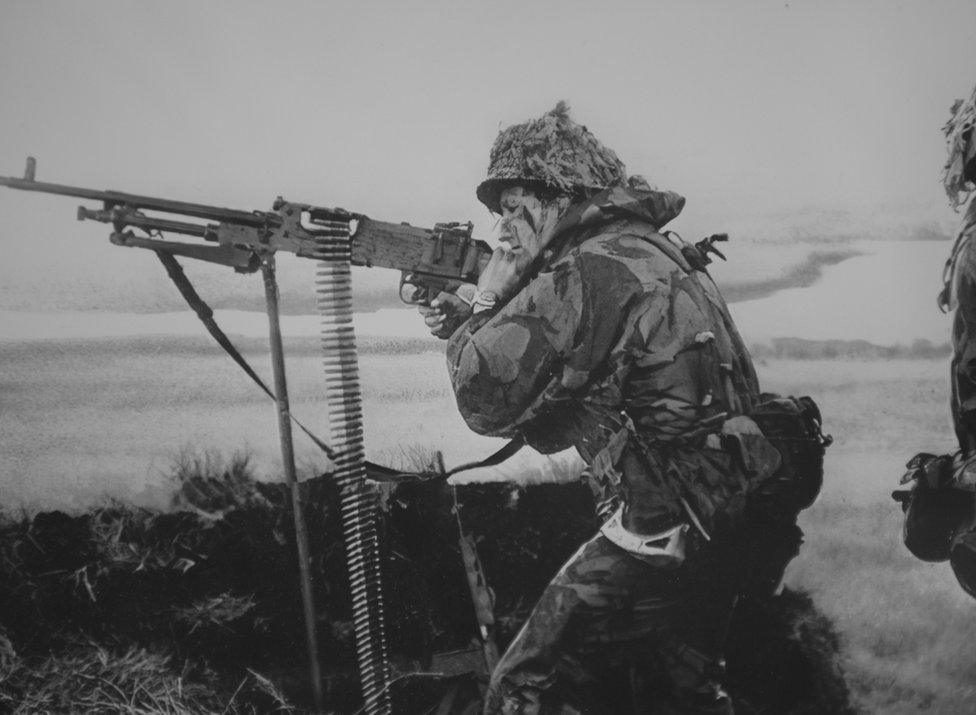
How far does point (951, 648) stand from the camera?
3012 millimetres

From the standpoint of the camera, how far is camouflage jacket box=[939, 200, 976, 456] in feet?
9.36

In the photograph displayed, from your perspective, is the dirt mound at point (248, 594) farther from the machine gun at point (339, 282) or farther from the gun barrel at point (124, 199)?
the gun barrel at point (124, 199)

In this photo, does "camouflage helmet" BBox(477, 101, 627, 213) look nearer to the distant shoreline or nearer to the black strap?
the distant shoreline

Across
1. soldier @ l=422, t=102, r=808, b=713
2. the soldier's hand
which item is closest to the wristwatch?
soldier @ l=422, t=102, r=808, b=713

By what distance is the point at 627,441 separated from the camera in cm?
246

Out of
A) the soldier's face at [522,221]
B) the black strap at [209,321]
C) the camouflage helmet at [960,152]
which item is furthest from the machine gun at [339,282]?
the camouflage helmet at [960,152]

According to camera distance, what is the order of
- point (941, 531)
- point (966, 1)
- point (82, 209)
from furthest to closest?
point (966, 1), point (941, 531), point (82, 209)

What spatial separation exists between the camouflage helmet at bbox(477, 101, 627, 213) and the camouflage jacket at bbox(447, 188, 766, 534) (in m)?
0.27

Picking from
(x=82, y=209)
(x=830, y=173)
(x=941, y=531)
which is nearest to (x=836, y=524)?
(x=941, y=531)

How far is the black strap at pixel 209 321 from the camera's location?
8.33ft

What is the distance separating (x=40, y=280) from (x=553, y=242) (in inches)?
69.7

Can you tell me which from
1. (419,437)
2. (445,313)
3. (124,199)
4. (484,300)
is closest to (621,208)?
(484,300)

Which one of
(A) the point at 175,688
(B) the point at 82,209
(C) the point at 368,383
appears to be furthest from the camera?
(C) the point at 368,383

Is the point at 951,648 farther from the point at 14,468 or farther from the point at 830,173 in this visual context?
the point at 14,468
